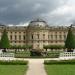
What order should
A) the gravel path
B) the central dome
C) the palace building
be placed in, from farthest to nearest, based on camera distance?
the palace building, the central dome, the gravel path

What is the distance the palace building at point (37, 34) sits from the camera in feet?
280

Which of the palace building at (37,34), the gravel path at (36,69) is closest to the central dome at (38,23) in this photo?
the palace building at (37,34)

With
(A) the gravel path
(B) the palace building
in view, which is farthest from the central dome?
(A) the gravel path

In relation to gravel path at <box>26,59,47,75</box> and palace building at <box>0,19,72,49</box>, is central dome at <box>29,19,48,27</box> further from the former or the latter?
gravel path at <box>26,59,47,75</box>

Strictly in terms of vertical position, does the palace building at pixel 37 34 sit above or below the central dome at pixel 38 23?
below

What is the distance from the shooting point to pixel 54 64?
83.0ft

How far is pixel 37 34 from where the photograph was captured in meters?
85.4

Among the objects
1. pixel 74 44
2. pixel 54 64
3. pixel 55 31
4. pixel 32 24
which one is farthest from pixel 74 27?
pixel 54 64

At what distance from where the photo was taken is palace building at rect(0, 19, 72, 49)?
85.3m

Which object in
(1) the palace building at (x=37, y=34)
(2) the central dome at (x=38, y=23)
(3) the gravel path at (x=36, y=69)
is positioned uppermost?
(2) the central dome at (x=38, y=23)

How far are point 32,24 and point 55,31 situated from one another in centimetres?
622

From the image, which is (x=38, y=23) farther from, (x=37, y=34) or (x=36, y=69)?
(x=36, y=69)

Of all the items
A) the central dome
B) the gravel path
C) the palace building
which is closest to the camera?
the gravel path

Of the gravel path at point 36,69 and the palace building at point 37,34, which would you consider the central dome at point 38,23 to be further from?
the gravel path at point 36,69
